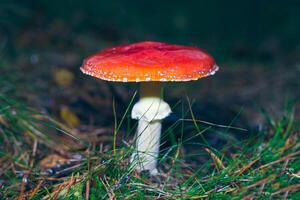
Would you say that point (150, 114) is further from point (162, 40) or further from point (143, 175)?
point (162, 40)

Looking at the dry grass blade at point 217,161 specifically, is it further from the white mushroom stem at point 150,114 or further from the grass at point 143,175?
the white mushroom stem at point 150,114

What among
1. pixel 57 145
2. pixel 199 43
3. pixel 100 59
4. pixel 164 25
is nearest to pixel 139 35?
pixel 199 43

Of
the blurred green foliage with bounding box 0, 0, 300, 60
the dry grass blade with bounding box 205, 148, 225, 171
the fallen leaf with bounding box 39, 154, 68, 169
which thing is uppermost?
the dry grass blade with bounding box 205, 148, 225, 171

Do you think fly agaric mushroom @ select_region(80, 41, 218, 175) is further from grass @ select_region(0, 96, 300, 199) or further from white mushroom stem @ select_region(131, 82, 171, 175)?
grass @ select_region(0, 96, 300, 199)

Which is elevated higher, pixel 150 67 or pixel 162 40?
pixel 150 67

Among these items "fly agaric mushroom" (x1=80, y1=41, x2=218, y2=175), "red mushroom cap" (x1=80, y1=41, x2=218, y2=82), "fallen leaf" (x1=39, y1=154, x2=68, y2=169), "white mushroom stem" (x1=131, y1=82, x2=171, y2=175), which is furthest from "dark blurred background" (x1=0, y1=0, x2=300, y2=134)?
"fallen leaf" (x1=39, y1=154, x2=68, y2=169)

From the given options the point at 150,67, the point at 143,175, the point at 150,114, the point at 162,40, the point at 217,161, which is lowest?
the point at 162,40

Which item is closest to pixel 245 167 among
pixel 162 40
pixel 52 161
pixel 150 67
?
pixel 150 67
